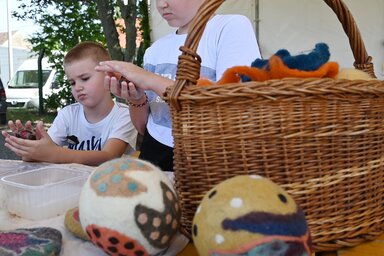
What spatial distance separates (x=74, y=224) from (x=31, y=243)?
0.29ft

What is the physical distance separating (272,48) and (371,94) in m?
2.74

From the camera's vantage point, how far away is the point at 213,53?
1.09 m

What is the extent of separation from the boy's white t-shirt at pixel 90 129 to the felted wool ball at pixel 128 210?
94 cm

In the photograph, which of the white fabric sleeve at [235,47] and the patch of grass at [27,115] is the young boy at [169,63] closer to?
the white fabric sleeve at [235,47]

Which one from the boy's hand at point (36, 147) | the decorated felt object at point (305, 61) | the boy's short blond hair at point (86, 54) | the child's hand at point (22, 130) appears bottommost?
the boy's hand at point (36, 147)

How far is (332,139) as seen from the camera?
21.5 inches

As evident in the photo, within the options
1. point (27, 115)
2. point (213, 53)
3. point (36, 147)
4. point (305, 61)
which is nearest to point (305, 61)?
point (305, 61)

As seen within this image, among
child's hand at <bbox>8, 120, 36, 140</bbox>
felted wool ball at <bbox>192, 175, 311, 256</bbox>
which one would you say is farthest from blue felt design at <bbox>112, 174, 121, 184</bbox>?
child's hand at <bbox>8, 120, 36, 140</bbox>

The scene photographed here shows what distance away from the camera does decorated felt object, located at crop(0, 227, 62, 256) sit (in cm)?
51

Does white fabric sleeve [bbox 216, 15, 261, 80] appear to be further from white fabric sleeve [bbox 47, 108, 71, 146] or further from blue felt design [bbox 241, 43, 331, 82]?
white fabric sleeve [bbox 47, 108, 71, 146]

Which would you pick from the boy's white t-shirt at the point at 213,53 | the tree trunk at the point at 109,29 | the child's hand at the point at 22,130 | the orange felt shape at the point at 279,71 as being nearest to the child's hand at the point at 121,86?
the boy's white t-shirt at the point at 213,53

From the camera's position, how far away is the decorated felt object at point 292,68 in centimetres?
58

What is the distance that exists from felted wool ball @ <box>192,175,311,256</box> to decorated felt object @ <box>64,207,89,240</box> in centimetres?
21

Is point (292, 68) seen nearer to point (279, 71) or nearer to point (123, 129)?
point (279, 71)
